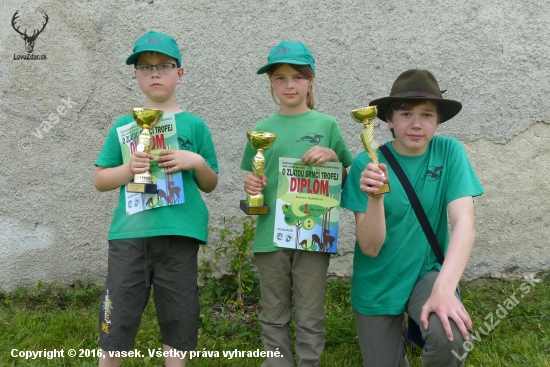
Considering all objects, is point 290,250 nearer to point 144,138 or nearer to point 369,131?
point 369,131

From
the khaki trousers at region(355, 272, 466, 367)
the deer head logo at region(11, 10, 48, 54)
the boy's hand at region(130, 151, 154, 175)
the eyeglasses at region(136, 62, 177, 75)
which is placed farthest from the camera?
the deer head logo at region(11, 10, 48, 54)

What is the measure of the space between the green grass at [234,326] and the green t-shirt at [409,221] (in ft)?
2.54

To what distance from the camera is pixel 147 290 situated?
8.86ft

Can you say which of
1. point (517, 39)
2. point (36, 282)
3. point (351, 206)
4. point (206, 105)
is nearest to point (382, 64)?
point (517, 39)

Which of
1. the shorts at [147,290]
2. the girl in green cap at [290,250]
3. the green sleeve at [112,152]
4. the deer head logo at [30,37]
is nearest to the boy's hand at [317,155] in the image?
the girl in green cap at [290,250]

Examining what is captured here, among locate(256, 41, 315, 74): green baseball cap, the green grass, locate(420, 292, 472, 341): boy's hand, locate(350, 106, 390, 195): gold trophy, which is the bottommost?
the green grass

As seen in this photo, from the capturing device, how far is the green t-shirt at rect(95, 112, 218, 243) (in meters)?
2.62

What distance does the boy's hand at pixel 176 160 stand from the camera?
2574mm

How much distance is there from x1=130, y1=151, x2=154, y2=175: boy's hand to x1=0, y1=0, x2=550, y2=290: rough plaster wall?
1607 millimetres

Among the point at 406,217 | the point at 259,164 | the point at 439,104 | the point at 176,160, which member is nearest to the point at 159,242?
the point at 176,160

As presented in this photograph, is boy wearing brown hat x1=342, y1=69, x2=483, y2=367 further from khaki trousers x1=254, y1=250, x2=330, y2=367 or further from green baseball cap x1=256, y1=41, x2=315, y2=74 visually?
green baseball cap x1=256, y1=41, x2=315, y2=74

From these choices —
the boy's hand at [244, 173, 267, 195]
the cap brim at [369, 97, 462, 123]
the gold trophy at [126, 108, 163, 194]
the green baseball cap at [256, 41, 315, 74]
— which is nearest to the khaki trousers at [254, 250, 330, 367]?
the boy's hand at [244, 173, 267, 195]

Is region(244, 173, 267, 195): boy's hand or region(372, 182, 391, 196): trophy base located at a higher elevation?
region(372, 182, 391, 196): trophy base

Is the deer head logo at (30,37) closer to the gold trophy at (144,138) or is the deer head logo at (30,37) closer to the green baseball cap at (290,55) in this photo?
the gold trophy at (144,138)
